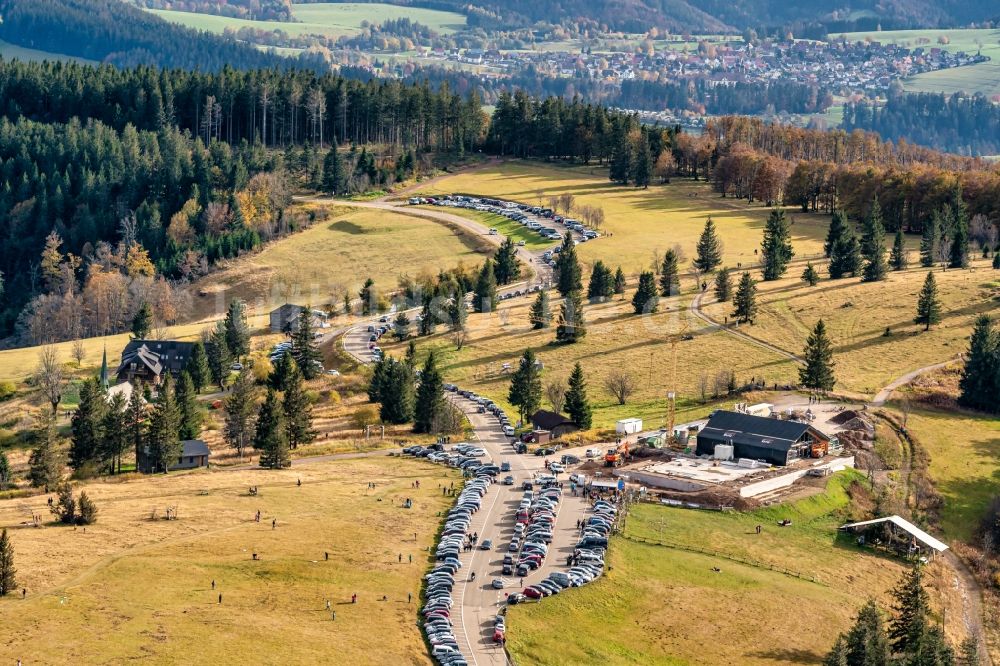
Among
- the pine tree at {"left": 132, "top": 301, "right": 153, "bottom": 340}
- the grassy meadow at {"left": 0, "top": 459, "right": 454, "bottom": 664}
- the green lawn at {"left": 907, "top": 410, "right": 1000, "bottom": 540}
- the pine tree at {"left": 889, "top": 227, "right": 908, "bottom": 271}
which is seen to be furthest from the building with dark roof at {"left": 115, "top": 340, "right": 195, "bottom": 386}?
the pine tree at {"left": 889, "top": 227, "right": 908, "bottom": 271}

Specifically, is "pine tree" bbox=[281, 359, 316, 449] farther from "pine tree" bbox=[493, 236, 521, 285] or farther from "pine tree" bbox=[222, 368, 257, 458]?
"pine tree" bbox=[493, 236, 521, 285]

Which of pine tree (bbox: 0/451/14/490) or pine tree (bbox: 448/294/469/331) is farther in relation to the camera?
pine tree (bbox: 448/294/469/331)

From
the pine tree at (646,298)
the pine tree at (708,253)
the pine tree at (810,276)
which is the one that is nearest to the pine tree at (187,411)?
the pine tree at (646,298)

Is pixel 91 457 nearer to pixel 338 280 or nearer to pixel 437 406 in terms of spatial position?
pixel 437 406

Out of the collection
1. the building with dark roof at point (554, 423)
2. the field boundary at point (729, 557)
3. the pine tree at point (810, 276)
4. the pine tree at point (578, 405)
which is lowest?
the field boundary at point (729, 557)

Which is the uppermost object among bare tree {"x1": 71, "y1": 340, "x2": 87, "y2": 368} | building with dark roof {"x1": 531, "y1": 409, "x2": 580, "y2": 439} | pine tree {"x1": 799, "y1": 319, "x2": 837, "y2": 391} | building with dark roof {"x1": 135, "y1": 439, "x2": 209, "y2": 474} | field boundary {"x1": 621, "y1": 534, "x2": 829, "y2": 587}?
pine tree {"x1": 799, "y1": 319, "x2": 837, "y2": 391}

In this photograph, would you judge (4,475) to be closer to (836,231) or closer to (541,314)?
(541,314)

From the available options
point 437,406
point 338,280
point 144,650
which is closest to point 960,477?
point 437,406

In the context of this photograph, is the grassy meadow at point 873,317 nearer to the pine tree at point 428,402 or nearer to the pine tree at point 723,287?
the pine tree at point 723,287
